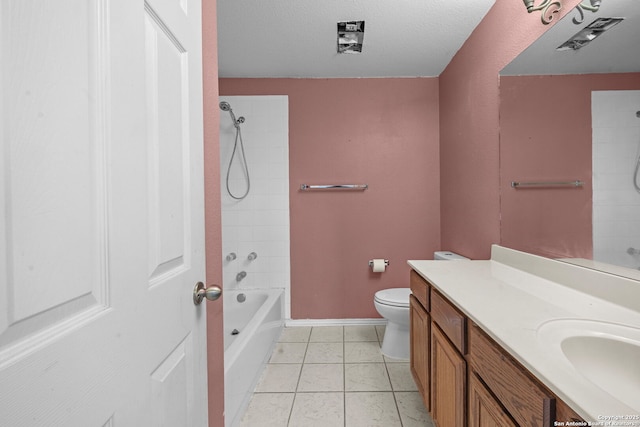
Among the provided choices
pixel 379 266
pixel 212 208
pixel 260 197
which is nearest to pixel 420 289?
pixel 379 266

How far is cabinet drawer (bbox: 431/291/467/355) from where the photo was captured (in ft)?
3.30

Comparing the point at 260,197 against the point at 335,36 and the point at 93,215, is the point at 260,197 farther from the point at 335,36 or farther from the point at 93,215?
the point at 93,215

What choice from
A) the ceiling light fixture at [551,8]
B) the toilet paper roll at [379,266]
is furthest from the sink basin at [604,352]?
the toilet paper roll at [379,266]

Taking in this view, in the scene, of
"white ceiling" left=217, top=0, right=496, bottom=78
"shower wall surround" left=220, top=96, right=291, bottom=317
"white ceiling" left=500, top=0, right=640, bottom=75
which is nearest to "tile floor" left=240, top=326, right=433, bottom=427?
"shower wall surround" left=220, top=96, right=291, bottom=317

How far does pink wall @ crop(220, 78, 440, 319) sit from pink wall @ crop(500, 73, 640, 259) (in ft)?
3.22

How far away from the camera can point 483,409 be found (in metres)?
0.85

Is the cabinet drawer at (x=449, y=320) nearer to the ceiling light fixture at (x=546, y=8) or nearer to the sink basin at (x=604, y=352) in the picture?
the sink basin at (x=604, y=352)

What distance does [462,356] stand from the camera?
39.9 inches

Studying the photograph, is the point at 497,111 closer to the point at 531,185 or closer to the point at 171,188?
the point at 531,185

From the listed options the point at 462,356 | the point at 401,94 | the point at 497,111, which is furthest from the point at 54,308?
the point at 401,94

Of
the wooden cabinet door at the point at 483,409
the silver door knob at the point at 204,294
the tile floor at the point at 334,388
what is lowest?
the tile floor at the point at 334,388

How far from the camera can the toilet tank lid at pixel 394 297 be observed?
78.6 inches

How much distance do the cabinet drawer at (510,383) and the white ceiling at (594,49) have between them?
1079mm

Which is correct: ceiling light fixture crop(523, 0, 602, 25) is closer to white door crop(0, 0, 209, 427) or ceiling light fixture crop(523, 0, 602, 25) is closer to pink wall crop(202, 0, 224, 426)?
pink wall crop(202, 0, 224, 426)
